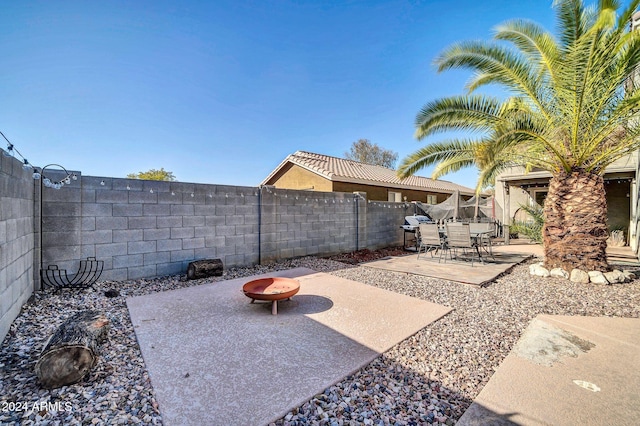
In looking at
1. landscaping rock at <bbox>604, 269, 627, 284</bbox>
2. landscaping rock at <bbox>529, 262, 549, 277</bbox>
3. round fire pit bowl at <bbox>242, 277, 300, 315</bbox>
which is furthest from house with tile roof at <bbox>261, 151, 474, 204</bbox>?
round fire pit bowl at <bbox>242, 277, 300, 315</bbox>

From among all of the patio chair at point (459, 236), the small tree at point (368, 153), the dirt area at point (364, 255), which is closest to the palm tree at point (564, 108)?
the patio chair at point (459, 236)

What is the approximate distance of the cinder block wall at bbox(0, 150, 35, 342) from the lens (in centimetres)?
297

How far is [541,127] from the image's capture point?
20.0 ft

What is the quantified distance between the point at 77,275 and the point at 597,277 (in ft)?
33.4

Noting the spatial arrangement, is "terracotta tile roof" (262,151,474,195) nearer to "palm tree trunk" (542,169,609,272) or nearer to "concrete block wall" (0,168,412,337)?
"concrete block wall" (0,168,412,337)

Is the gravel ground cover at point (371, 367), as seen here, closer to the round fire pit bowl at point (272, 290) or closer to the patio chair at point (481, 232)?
the round fire pit bowl at point (272, 290)

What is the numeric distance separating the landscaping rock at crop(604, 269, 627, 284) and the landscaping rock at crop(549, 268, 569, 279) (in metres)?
0.62

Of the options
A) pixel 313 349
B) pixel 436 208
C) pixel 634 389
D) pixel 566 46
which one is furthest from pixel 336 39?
pixel 634 389

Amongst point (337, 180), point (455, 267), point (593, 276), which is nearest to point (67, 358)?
point (455, 267)

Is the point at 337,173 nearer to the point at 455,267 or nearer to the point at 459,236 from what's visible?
the point at 459,236

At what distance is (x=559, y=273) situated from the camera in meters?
6.07

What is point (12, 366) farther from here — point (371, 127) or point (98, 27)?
point (371, 127)

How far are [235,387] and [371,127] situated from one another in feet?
59.4

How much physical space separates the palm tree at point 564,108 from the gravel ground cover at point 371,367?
5.54 ft
